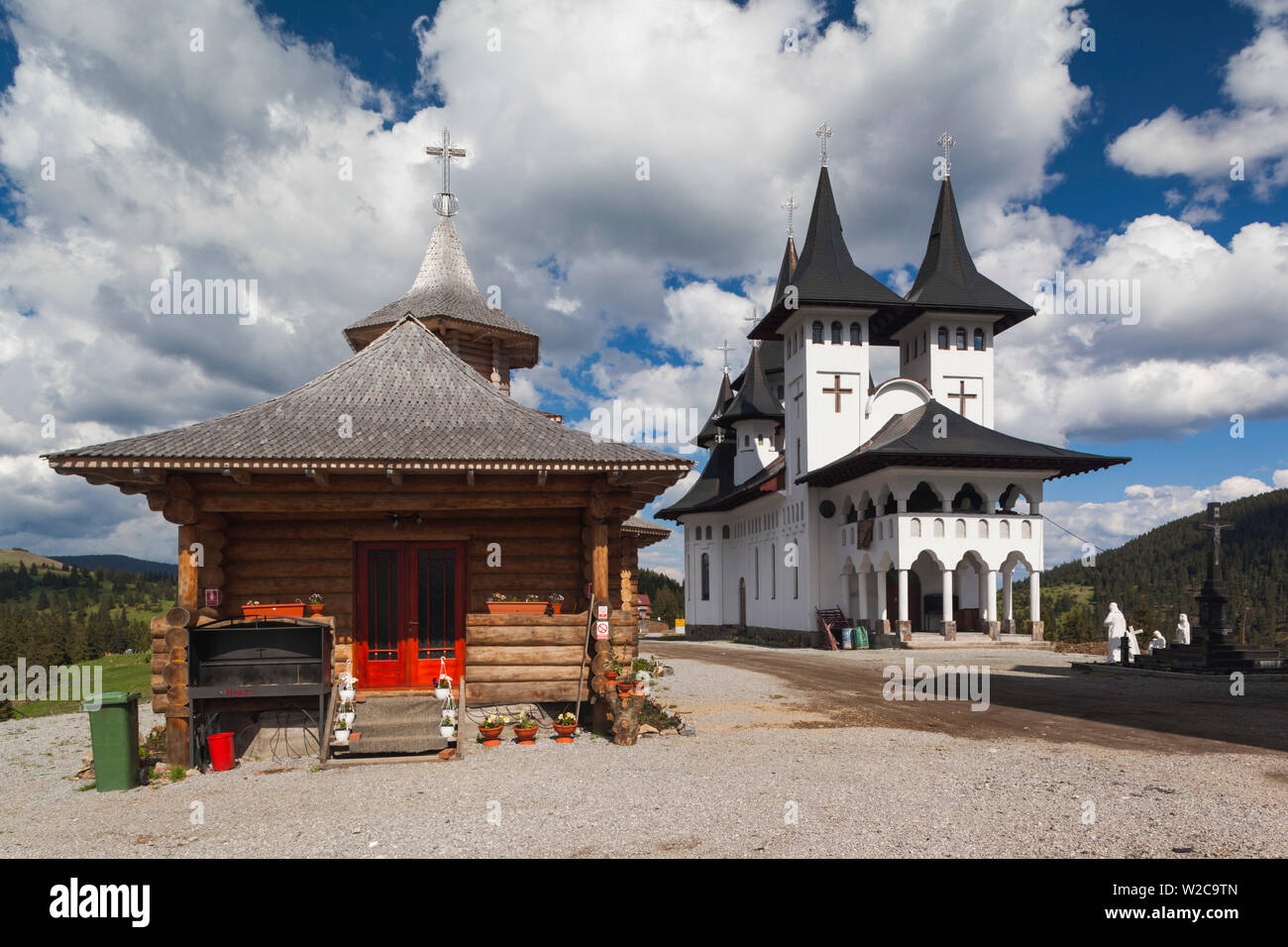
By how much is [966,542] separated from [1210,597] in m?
11.1

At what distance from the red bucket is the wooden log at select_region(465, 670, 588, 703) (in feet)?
10.4

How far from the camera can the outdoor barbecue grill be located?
36.3 ft

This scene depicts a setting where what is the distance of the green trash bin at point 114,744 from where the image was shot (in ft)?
33.0

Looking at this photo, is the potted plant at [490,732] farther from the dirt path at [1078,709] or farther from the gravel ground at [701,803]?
the dirt path at [1078,709]

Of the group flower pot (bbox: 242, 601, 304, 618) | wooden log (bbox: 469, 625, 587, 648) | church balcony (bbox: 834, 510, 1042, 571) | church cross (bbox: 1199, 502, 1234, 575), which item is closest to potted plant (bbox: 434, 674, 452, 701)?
wooden log (bbox: 469, 625, 587, 648)

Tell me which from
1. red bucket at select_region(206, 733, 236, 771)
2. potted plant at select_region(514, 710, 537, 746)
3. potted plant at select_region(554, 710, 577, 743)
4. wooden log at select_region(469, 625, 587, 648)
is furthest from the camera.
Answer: wooden log at select_region(469, 625, 587, 648)

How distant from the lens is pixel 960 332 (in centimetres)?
4122

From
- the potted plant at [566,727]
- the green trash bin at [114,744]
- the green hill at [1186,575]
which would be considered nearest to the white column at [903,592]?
the potted plant at [566,727]

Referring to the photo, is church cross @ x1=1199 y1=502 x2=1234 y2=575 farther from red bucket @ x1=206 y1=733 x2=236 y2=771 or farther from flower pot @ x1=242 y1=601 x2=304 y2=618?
red bucket @ x1=206 y1=733 x2=236 y2=771

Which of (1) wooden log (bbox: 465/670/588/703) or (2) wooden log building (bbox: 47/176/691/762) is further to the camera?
(1) wooden log (bbox: 465/670/588/703)

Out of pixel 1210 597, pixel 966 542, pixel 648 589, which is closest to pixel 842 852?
pixel 1210 597

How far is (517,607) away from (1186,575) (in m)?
139

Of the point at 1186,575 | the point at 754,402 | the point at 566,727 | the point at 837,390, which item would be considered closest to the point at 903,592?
the point at 837,390
